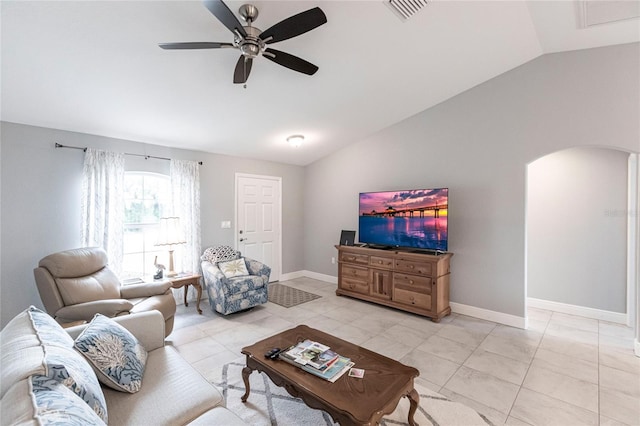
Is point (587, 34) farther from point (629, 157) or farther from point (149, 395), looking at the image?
point (149, 395)

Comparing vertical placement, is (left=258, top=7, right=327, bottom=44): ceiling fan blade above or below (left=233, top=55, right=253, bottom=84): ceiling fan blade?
above

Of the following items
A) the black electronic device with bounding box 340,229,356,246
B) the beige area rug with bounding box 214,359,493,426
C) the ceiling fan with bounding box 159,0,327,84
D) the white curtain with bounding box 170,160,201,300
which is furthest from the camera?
the black electronic device with bounding box 340,229,356,246

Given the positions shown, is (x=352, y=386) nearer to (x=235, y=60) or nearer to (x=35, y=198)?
(x=235, y=60)

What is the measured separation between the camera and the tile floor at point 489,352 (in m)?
2.14

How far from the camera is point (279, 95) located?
3361 millimetres

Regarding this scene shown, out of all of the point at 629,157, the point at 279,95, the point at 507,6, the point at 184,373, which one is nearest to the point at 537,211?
the point at 629,157

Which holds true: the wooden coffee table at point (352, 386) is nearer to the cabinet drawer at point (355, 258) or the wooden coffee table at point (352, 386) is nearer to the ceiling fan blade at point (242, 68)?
the ceiling fan blade at point (242, 68)

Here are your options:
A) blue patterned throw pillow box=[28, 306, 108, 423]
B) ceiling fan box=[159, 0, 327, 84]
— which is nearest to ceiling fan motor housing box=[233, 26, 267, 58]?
ceiling fan box=[159, 0, 327, 84]

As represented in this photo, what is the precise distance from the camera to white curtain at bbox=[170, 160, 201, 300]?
14.0ft

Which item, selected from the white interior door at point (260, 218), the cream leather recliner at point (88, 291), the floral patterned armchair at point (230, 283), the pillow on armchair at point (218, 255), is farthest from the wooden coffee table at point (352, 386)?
the white interior door at point (260, 218)

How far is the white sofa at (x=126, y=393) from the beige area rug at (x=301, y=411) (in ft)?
1.95

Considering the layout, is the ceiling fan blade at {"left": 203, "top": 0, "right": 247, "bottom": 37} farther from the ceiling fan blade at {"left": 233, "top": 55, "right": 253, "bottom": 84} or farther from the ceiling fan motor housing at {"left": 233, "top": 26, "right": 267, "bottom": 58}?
the ceiling fan blade at {"left": 233, "top": 55, "right": 253, "bottom": 84}

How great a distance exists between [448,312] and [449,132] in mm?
2613

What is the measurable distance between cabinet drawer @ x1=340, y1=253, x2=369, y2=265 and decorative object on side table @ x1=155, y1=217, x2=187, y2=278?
8.27 feet
